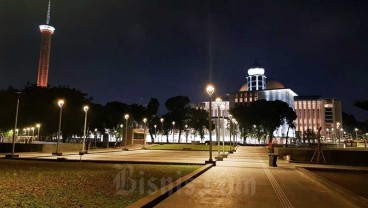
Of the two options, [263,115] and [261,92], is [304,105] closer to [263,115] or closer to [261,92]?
[261,92]

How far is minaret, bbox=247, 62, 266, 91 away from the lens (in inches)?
6609

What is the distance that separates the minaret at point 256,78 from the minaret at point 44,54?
327ft

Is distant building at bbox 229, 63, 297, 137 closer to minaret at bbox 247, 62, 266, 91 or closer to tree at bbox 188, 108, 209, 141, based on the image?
minaret at bbox 247, 62, 266, 91

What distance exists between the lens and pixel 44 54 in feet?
501

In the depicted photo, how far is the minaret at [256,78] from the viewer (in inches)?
6609

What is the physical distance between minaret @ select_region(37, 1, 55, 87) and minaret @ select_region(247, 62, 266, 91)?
327ft

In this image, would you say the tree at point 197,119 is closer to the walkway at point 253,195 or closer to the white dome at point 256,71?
the white dome at point 256,71

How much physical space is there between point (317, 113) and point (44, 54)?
13156cm

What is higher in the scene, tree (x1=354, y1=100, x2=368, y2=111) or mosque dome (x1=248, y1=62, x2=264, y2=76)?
mosque dome (x1=248, y1=62, x2=264, y2=76)

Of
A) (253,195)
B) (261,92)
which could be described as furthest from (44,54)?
(253,195)

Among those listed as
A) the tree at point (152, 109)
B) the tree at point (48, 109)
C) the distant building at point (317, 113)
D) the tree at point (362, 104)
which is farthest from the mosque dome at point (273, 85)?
the tree at point (362, 104)

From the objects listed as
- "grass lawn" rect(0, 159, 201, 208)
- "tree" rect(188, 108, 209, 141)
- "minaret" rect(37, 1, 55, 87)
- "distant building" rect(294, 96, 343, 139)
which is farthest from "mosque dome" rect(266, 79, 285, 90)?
"grass lawn" rect(0, 159, 201, 208)

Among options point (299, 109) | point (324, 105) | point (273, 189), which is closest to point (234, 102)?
point (299, 109)

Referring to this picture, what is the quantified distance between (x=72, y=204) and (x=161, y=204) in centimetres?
243
